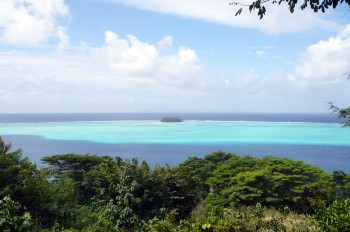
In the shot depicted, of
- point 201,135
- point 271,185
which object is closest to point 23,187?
point 271,185

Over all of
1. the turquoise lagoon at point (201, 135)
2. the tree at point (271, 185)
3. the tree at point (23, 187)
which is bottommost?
the turquoise lagoon at point (201, 135)

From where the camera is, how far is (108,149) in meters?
53.6

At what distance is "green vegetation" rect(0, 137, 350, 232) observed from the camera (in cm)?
732

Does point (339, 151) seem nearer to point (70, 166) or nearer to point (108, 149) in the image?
point (108, 149)

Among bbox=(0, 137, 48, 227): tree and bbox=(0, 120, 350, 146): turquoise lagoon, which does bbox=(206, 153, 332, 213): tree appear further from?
bbox=(0, 120, 350, 146): turquoise lagoon

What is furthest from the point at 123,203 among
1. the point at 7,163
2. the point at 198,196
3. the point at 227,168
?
the point at 227,168

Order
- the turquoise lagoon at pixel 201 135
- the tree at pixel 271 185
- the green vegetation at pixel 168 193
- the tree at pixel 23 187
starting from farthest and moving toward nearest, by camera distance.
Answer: the turquoise lagoon at pixel 201 135
the tree at pixel 271 185
the tree at pixel 23 187
the green vegetation at pixel 168 193

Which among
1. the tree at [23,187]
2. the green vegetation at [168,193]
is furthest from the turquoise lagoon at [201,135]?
the tree at [23,187]

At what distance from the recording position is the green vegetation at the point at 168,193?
24.0 ft

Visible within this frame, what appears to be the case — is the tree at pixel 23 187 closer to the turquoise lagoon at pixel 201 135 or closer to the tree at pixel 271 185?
the tree at pixel 271 185

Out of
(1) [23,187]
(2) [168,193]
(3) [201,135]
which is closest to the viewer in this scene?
(1) [23,187]

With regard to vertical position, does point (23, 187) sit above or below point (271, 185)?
above

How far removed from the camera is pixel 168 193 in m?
15.0

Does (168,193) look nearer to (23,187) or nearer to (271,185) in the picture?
(271,185)
